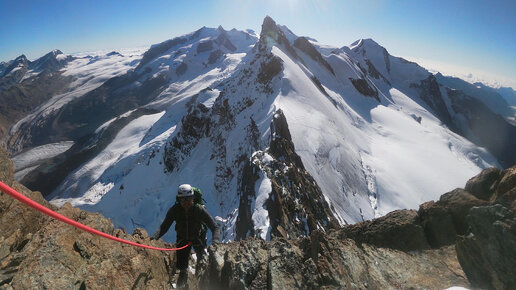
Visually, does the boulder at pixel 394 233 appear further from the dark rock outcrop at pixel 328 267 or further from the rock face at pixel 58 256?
the rock face at pixel 58 256

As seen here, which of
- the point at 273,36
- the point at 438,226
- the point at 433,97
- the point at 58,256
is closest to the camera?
the point at 58,256

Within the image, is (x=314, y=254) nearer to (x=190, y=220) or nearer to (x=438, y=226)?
(x=190, y=220)

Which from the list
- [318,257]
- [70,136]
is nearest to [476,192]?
[318,257]

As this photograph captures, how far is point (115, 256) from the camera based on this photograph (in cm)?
641

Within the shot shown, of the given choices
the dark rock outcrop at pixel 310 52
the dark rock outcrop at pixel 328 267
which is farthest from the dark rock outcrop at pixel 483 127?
the dark rock outcrop at pixel 328 267

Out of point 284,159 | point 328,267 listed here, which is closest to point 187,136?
point 284,159

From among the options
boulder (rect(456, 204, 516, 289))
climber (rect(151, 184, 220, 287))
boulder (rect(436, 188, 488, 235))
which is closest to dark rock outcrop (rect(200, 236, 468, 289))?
boulder (rect(456, 204, 516, 289))

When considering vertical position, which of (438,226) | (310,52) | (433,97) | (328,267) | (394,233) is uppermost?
(310,52)

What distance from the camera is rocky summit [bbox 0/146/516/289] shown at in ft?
17.8

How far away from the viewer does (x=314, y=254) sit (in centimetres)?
802

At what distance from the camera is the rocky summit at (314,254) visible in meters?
5.41

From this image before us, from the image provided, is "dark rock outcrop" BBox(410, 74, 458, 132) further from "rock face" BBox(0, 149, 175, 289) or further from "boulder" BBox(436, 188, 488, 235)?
"rock face" BBox(0, 149, 175, 289)

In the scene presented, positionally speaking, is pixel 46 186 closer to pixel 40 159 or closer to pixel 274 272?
pixel 40 159

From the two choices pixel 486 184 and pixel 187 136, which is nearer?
pixel 486 184
